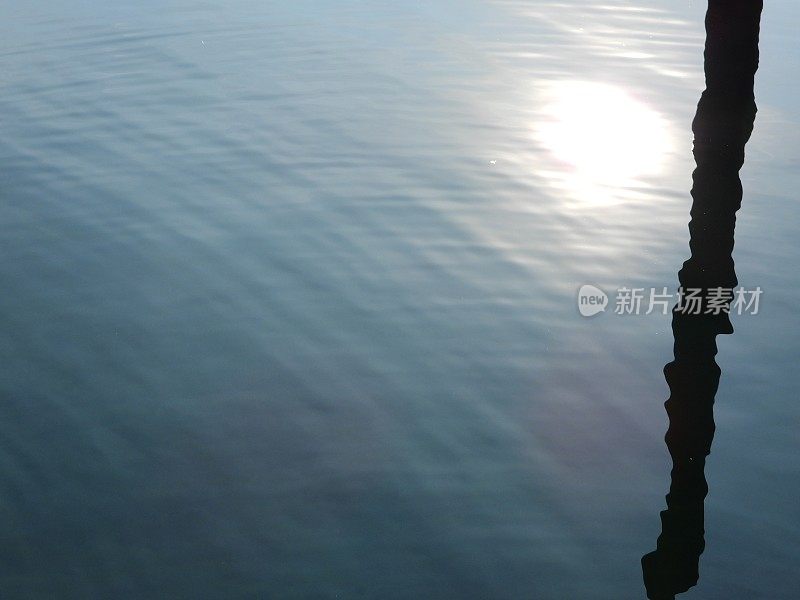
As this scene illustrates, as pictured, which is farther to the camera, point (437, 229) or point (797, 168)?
point (797, 168)

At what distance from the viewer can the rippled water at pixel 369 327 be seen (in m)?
4.12

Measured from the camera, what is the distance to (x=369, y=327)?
568cm

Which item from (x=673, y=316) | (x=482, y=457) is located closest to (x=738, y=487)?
(x=482, y=457)

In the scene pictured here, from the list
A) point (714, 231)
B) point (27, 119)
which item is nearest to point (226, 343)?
point (714, 231)

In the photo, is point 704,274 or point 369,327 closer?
point 369,327

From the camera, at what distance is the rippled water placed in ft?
13.5

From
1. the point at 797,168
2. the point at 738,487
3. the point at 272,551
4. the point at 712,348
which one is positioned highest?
the point at 797,168

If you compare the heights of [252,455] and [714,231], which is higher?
[714,231]

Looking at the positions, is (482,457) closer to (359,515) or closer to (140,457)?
(359,515)

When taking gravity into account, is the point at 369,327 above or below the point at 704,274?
below

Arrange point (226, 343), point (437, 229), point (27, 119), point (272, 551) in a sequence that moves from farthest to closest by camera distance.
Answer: point (27, 119) → point (437, 229) → point (226, 343) → point (272, 551)

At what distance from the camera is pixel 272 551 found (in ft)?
13.3

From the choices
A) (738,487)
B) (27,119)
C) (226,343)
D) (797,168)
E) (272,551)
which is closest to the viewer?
(272,551)

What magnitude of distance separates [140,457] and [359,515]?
1043mm
